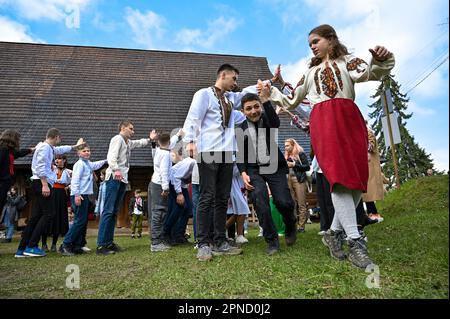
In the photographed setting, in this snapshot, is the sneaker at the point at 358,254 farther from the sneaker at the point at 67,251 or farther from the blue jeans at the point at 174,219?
the sneaker at the point at 67,251

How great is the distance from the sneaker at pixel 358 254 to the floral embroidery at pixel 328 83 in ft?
3.79

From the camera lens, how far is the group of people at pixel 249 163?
2.63m

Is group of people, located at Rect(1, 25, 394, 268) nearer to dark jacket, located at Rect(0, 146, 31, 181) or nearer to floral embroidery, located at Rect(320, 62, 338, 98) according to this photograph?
floral embroidery, located at Rect(320, 62, 338, 98)

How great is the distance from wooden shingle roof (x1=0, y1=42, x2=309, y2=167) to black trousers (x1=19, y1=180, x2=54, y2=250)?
29.1 ft

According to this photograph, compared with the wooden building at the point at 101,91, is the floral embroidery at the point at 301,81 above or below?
below

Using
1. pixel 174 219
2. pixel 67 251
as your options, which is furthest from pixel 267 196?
pixel 67 251

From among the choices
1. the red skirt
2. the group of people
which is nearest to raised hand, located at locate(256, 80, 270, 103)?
the group of people

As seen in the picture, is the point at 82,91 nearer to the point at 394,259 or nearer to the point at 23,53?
the point at 23,53

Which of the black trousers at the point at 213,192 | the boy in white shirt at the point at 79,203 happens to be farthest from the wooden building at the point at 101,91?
the black trousers at the point at 213,192

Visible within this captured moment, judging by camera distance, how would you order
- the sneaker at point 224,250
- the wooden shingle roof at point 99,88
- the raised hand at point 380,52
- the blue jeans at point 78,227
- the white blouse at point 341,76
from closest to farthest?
the raised hand at point 380,52
the white blouse at point 341,76
the sneaker at point 224,250
the blue jeans at point 78,227
the wooden shingle roof at point 99,88

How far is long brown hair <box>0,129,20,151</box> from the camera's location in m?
5.02

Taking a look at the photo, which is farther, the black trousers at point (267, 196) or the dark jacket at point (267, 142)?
the dark jacket at point (267, 142)

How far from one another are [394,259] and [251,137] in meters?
2.01

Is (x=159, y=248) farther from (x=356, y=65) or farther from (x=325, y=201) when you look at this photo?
(x=356, y=65)
